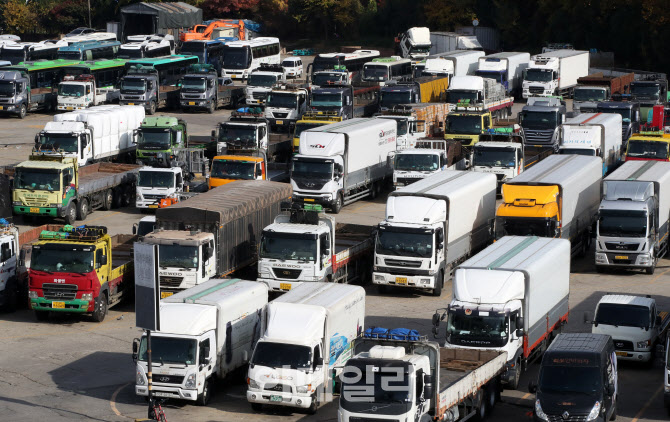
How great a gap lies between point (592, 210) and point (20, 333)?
2288 centimetres

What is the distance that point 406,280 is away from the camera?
3956 centimetres

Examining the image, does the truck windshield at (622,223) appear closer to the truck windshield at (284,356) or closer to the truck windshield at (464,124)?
the truck windshield at (284,356)

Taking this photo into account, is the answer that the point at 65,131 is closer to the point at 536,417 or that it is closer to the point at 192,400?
the point at 192,400

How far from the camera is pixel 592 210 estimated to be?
47.4m

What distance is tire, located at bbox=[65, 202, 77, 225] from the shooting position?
48.9 metres

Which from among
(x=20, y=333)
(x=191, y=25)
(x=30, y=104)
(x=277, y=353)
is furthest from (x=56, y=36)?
(x=277, y=353)

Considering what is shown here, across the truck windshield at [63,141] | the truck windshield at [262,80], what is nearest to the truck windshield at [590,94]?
the truck windshield at [262,80]

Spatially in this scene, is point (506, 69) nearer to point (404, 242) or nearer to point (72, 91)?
point (72, 91)

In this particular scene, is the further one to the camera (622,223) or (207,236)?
(622,223)

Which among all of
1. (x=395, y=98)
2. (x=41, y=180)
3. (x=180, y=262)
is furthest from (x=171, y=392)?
(x=395, y=98)

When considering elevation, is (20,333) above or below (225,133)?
below

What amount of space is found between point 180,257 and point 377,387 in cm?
1347

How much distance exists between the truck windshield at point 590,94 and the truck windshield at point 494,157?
23181 millimetres

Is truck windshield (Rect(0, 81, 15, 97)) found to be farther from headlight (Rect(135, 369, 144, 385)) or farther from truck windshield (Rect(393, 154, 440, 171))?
headlight (Rect(135, 369, 144, 385))
